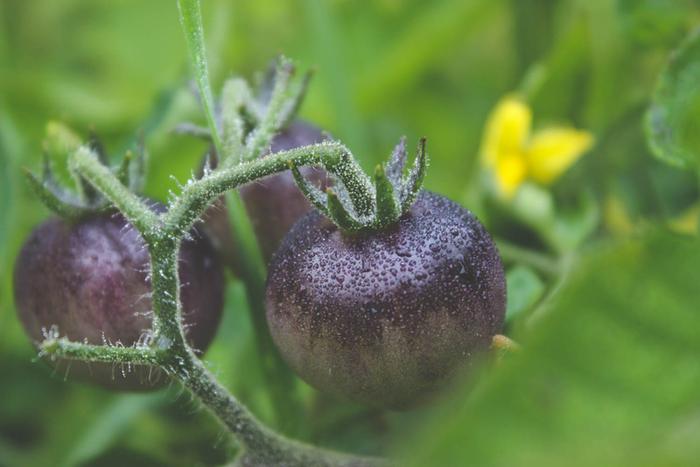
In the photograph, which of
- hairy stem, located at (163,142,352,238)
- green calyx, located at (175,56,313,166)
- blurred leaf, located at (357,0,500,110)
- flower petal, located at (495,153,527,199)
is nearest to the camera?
hairy stem, located at (163,142,352,238)

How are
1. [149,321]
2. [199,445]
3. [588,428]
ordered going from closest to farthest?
[588,428] < [149,321] < [199,445]

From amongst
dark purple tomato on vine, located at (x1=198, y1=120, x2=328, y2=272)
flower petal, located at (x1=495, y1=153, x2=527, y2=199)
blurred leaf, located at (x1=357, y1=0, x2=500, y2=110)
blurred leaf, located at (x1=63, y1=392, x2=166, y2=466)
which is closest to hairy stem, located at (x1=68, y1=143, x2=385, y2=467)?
dark purple tomato on vine, located at (x1=198, y1=120, x2=328, y2=272)

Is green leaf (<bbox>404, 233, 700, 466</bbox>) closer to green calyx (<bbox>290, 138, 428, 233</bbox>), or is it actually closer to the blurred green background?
the blurred green background

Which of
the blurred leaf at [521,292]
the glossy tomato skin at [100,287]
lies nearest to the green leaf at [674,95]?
the blurred leaf at [521,292]

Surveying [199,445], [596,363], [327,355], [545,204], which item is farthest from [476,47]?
[596,363]

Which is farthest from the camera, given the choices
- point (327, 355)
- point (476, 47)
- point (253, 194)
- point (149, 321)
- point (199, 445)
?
point (476, 47)

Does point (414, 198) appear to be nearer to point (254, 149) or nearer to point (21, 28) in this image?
point (254, 149)
